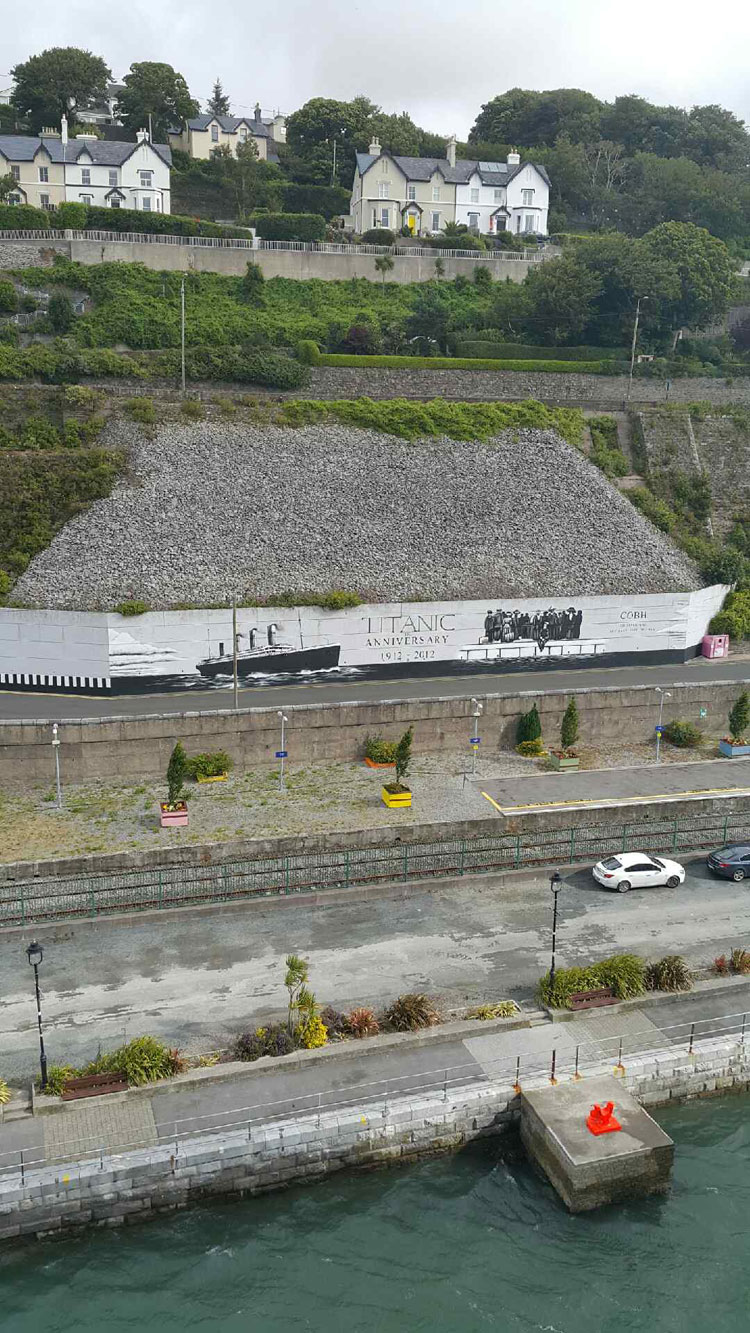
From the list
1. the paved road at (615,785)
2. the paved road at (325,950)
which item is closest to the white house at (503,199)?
the paved road at (615,785)

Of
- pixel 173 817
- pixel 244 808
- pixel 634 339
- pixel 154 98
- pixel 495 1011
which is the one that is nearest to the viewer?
pixel 495 1011

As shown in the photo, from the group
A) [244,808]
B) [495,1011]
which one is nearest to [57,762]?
[244,808]

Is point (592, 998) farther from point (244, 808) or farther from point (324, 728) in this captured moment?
point (324, 728)

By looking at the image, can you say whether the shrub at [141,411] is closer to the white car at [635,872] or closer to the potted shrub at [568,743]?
the potted shrub at [568,743]

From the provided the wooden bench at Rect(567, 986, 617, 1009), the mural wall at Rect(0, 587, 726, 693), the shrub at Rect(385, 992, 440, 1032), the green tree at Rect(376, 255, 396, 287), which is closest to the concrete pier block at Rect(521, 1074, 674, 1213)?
the shrub at Rect(385, 992, 440, 1032)

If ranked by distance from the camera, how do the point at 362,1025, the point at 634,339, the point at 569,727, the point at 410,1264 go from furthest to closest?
the point at 634,339
the point at 569,727
the point at 362,1025
the point at 410,1264

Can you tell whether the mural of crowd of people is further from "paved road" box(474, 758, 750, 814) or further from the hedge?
the hedge
